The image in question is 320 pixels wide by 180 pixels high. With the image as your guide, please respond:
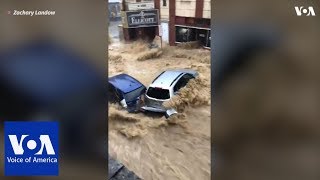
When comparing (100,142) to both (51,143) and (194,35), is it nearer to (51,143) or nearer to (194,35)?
Result: (51,143)

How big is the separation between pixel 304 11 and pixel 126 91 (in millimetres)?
1577

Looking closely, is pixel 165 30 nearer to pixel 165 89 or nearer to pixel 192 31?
pixel 192 31

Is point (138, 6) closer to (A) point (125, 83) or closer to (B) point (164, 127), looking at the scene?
(A) point (125, 83)

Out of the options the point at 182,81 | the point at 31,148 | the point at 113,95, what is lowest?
the point at 31,148

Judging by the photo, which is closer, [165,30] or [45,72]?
[45,72]

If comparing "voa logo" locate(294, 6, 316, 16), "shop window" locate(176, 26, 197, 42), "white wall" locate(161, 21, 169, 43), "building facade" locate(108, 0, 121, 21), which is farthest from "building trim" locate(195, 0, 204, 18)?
"voa logo" locate(294, 6, 316, 16)

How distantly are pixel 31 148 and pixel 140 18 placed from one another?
4.66 ft

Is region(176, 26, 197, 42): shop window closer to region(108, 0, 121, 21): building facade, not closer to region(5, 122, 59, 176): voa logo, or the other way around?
region(108, 0, 121, 21): building facade

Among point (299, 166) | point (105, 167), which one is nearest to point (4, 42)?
point (105, 167)

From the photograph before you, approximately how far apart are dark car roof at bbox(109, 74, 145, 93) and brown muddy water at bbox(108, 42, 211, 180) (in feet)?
0.13

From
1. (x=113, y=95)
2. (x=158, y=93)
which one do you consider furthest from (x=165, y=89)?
(x=113, y=95)

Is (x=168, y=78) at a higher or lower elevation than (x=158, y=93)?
higher

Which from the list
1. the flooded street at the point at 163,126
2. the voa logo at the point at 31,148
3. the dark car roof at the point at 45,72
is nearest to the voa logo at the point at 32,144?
the voa logo at the point at 31,148

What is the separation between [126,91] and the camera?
3.59 metres
